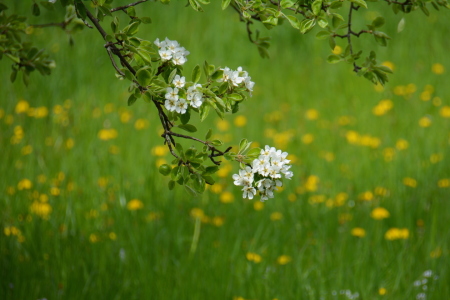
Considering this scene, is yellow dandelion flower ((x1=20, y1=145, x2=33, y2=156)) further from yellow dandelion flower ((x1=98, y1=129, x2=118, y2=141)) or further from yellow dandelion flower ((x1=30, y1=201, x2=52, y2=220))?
yellow dandelion flower ((x1=30, y1=201, x2=52, y2=220))

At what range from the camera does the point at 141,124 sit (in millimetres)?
4375

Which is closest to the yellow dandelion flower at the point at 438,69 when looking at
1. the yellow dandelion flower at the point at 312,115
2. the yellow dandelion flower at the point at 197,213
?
Result: the yellow dandelion flower at the point at 312,115

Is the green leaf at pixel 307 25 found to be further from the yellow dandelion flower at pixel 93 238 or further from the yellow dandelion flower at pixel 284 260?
the yellow dandelion flower at pixel 93 238

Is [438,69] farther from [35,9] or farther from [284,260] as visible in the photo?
[35,9]

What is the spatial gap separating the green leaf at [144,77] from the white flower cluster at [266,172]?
13.8 inches

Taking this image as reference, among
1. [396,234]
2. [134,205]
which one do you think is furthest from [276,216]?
[134,205]

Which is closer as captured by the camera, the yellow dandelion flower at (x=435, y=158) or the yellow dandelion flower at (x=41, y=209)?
the yellow dandelion flower at (x=41, y=209)

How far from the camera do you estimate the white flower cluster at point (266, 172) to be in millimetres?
1376

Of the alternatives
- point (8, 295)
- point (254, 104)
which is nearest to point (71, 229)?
point (8, 295)

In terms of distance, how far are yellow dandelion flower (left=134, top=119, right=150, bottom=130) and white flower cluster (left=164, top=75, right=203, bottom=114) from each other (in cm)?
298

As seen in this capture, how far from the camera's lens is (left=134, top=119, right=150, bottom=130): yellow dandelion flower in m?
4.38

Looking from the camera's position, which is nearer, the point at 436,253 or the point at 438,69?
the point at 436,253

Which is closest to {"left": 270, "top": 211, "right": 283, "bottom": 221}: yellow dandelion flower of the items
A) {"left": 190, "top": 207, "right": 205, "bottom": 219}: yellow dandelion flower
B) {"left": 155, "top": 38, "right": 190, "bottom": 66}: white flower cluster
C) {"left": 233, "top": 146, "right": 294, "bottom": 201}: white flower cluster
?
{"left": 190, "top": 207, "right": 205, "bottom": 219}: yellow dandelion flower

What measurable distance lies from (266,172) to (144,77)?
1.34 ft
